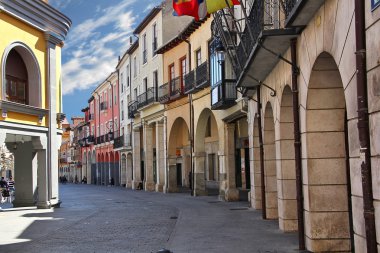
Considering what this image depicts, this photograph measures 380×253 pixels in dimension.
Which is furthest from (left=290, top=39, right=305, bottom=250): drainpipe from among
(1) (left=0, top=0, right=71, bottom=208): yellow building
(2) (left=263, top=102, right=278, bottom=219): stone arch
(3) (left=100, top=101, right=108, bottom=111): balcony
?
(3) (left=100, top=101, right=108, bottom=111): balcony

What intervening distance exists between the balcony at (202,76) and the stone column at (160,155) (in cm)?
880

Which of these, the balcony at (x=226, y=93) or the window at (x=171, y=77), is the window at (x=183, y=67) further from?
the balcony at (x=226, y=93)

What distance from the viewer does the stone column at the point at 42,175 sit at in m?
21.8

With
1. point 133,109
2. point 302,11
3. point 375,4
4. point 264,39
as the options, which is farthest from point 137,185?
point 375,4

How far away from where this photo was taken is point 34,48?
21.6 metres

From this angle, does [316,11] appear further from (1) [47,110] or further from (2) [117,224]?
(1) [47,110]

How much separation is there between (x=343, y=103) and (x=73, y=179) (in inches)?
3239

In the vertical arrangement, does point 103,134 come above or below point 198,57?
below

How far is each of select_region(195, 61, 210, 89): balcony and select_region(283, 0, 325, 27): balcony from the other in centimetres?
1585

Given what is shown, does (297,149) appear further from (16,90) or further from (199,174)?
(199,174)

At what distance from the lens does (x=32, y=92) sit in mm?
21984

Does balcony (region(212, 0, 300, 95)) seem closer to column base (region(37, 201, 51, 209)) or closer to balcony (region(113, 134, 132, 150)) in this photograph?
column base (region(37, 201, 51, 209))

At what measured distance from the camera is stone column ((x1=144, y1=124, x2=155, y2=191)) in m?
37.2

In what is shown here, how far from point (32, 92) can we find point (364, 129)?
18435 mm
